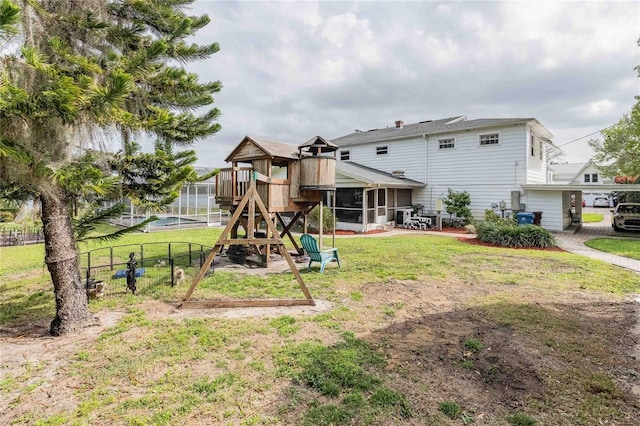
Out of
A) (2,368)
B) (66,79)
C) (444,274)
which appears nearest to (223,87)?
(66,79)

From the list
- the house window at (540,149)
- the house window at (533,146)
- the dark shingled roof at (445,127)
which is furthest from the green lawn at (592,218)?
the dark shingled roof at (445,127)

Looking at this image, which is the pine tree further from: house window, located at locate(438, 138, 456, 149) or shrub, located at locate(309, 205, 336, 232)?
house window, located at locate(438, 138, 456, 149)

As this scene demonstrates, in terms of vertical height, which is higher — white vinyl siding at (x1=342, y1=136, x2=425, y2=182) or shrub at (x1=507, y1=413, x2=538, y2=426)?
white vinyl siding at (x1=342, y1=136, x2=425, y2=182)

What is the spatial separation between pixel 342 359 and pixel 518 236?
36.8 ft

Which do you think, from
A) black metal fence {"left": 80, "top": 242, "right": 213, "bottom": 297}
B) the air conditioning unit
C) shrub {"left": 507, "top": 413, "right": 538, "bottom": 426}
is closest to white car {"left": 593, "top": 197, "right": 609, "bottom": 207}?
the air conditioning unit

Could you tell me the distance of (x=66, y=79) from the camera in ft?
8.66

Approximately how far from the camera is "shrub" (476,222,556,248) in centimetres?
1139

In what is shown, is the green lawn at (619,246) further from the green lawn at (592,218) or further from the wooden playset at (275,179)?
the green lawn at (592,218)

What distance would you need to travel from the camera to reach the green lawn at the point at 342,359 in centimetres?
270

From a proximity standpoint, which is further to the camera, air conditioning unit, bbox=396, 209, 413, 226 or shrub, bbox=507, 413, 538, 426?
air conditioning unit, bbox=396, 209, 413, 226

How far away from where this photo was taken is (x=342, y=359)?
11.6 feet

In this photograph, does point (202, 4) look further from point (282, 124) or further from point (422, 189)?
point (282, 124)

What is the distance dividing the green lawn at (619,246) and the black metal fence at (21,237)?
22.0 metres

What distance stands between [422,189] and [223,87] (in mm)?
15990
